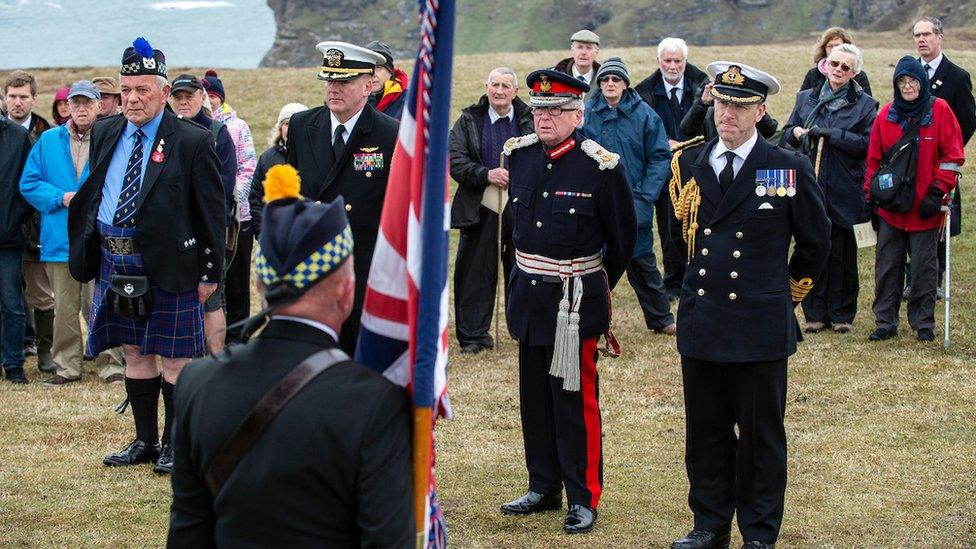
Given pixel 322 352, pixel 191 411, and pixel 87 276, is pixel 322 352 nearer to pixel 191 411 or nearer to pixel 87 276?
pixel 191 411

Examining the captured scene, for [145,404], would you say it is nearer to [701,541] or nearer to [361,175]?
[361,175]

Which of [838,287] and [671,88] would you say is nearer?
[838,287]

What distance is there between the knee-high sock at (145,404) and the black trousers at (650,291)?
4986mm

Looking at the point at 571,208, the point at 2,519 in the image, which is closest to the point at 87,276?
the point at 2,519

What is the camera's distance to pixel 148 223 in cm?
698

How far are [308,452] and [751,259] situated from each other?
3.40 m

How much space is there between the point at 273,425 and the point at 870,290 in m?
10.8

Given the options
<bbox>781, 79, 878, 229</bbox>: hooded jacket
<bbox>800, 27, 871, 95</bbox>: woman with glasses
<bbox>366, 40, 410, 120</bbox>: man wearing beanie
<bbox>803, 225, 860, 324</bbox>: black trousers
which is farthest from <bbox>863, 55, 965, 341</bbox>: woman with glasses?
<bbox>366, 40, 410, 120</bbox>: man wearing beanie

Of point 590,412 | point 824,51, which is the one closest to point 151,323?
point 590,412

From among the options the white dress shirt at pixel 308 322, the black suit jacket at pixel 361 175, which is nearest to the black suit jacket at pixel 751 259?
the black suit jacket at pixel 361 175

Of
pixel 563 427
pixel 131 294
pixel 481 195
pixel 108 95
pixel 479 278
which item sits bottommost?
pixel 563 427

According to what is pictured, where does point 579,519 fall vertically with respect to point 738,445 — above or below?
below

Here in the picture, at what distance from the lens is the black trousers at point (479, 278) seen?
1099cm

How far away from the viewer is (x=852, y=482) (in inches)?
286
